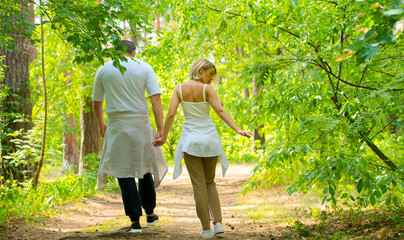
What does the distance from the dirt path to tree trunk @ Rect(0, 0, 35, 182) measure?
3.47ft

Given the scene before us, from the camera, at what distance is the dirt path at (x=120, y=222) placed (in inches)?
186

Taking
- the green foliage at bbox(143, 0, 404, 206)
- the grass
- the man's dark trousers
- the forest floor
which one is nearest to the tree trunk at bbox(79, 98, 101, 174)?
the forest floor

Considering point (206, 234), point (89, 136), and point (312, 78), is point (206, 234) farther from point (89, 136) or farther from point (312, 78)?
point (89, 136)

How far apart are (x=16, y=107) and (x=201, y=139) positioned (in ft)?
13.7

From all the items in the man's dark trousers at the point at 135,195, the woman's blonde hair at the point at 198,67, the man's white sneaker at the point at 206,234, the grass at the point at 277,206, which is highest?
the woman's blonde hair at the point at 198,67

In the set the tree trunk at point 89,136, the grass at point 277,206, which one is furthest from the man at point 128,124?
the tree trunk at point 89,136

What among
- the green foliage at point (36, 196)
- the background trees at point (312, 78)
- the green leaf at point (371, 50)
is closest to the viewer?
the green leaf at point (371, 50)

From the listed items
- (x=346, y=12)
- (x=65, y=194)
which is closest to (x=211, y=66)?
(x=346, y=12)

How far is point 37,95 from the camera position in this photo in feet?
30.4

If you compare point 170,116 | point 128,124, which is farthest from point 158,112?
point 128,124

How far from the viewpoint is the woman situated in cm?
460

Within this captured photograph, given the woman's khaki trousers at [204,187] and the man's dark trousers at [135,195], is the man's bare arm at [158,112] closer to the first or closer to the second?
the woman's khaki trousers at [204,187]

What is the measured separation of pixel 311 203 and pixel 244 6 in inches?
132

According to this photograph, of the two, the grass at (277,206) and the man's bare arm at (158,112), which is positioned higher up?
the man's bare arm at (158,112)
